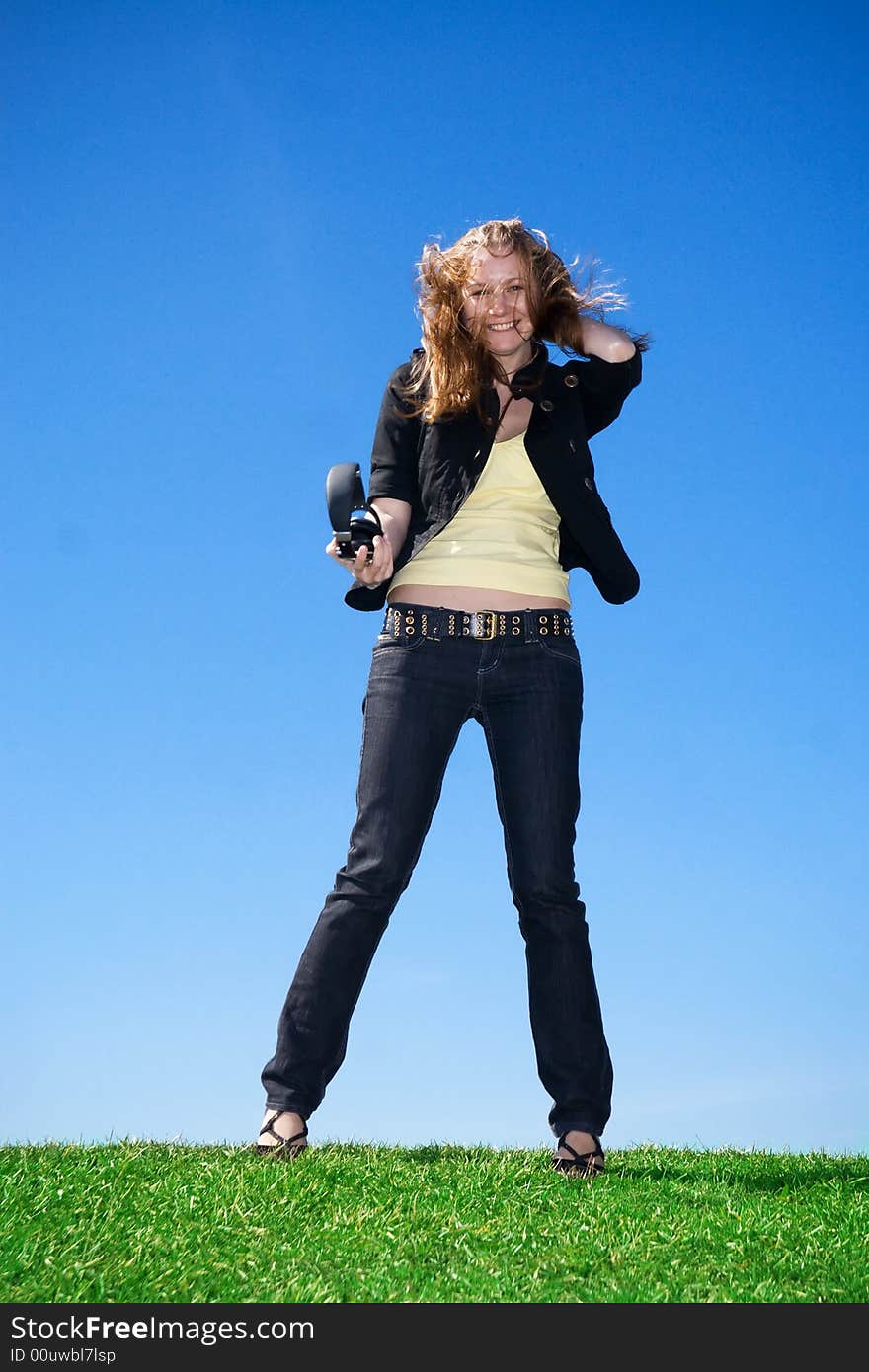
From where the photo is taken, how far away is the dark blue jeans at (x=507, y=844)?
190 inches

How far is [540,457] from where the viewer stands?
505cm

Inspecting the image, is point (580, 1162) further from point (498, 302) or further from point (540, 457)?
point (498, 302)

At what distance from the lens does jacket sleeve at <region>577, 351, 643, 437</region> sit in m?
5.18

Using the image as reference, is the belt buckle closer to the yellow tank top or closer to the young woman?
the young woman

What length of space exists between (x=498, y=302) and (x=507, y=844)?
7.21ft

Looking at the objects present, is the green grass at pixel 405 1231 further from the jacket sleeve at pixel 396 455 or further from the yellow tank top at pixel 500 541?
the jacket sleeve at pixel 396 455

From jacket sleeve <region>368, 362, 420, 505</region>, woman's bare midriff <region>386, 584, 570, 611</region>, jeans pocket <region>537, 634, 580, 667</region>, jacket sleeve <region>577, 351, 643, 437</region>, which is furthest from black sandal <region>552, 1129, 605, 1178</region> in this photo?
jacket sleeve <region>577, 351, 643, 437</region>

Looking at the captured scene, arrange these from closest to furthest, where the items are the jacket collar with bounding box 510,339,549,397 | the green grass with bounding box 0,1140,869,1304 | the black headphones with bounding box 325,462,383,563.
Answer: the green grass with bounding box 0,1140,869,1304 → the black headphones with bounding box 325,462,383,563 → the jacket collar with bounding box 510,339,549,397

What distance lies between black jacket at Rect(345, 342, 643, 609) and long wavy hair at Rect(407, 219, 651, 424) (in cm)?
9

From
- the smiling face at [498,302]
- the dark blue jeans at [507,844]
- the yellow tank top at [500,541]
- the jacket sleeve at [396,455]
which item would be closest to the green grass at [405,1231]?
the dark blue jeans at [507,844]

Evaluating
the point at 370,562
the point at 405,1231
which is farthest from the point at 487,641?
the point at 405,1231
